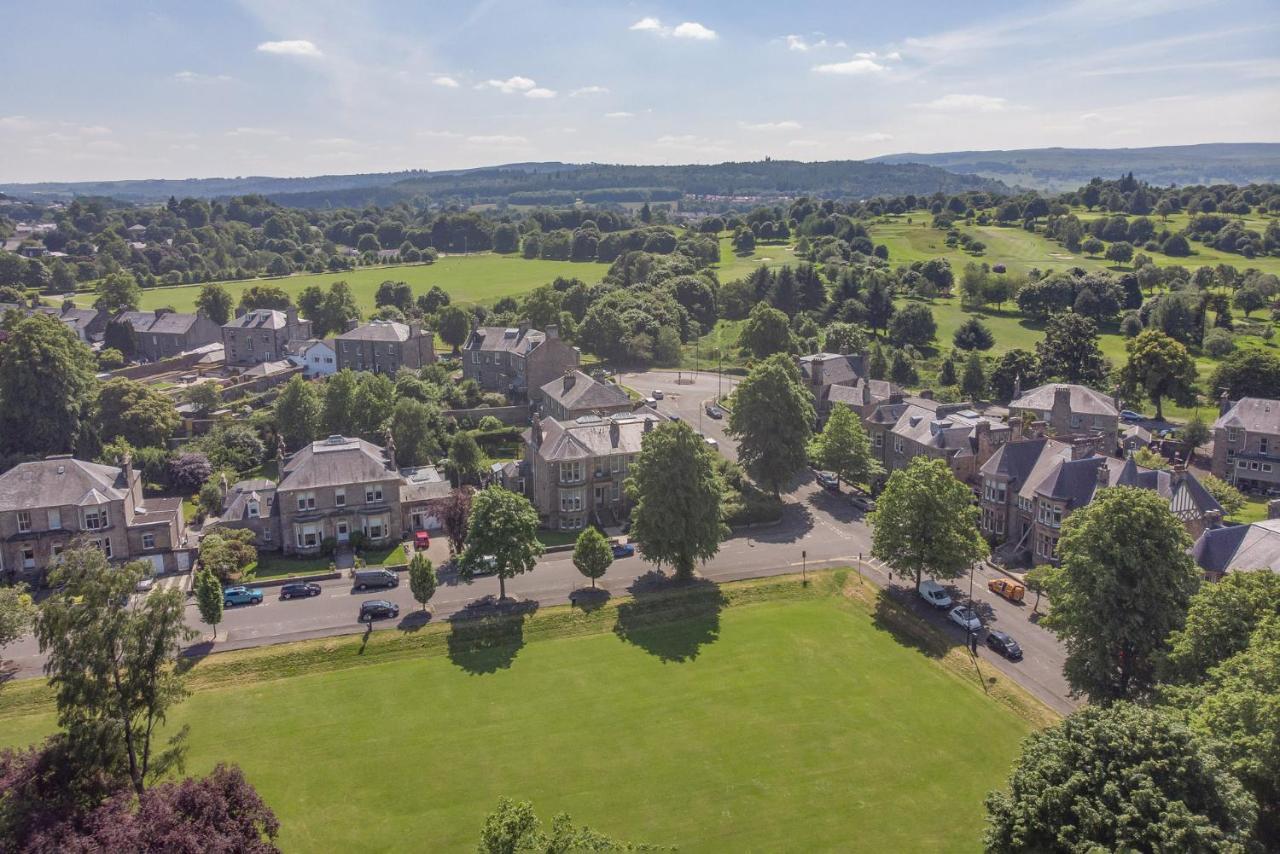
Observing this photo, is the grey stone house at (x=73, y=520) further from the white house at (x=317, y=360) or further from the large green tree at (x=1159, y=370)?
the large green tree at (x=1159, y=370)

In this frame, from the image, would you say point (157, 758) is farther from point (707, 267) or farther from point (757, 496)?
point (707, 267)

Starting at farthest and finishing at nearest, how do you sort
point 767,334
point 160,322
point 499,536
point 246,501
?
point 160,322
point 767,334
point 246,501
point 499,536

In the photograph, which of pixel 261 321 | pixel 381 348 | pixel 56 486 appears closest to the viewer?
pixel 56 486

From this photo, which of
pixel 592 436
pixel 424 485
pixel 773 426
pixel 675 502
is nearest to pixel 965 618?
pixel 675 502

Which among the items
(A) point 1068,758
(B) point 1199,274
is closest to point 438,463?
(A) point 1068,758

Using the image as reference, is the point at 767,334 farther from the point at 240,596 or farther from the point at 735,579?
the point at 240,596

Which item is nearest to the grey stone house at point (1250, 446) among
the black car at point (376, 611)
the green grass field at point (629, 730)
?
the green grass field at point (629, 730)
